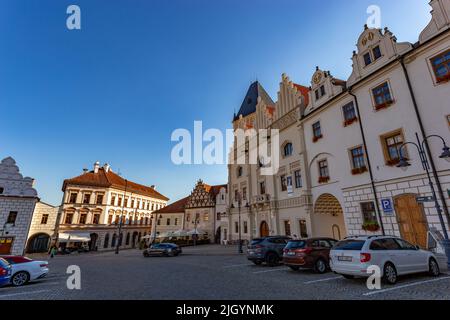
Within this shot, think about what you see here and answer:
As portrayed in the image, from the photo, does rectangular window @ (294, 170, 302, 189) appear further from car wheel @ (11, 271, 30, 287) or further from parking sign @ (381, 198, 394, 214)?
car wheel @ (11, 271, 30, 287)

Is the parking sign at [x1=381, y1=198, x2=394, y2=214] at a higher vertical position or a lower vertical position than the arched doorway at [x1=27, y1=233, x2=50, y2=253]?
higher

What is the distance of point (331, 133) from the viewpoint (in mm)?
19031

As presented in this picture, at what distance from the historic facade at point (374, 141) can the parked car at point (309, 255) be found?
503 centimetres

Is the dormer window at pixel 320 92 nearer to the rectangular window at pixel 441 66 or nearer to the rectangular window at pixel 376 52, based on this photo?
the rectangular window at pixel 376 52

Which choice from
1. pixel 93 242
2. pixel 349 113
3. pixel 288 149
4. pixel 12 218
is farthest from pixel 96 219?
pixel 349 113

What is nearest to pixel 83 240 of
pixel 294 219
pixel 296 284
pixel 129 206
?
pixel 129 206

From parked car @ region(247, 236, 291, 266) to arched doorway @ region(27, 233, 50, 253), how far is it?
3860 centimetres

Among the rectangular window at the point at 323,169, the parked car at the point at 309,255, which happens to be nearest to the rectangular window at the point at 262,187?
the rectangular window at the point at 323,169

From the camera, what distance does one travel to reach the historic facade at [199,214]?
42.2 m

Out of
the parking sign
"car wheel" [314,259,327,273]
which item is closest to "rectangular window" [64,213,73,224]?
"car wheel" [314,259,327,273]

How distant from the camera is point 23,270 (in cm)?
1081

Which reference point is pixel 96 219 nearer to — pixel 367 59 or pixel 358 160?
pixel 358 160

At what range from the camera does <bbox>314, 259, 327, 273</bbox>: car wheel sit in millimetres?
10797
